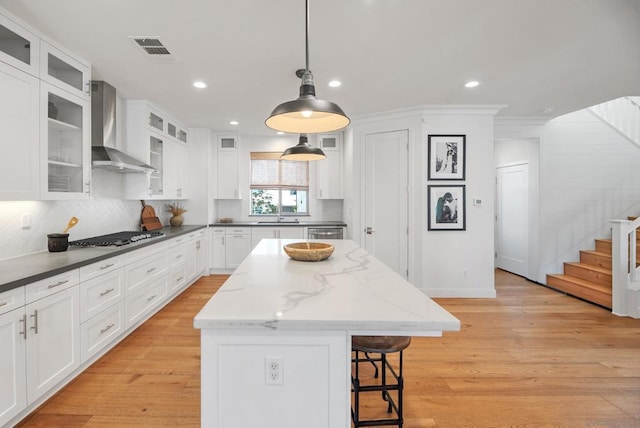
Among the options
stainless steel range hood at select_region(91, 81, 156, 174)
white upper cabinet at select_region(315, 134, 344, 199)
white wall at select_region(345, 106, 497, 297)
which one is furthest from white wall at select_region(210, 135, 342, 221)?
stainless steel range hood at select_region(91, 81, 156, 174)

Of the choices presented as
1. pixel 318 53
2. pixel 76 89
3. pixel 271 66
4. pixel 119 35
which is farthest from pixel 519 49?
pixel 76 89

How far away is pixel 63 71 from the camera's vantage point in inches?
101

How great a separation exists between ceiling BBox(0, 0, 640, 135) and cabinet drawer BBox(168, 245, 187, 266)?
194 cm

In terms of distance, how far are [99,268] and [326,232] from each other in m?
3.40

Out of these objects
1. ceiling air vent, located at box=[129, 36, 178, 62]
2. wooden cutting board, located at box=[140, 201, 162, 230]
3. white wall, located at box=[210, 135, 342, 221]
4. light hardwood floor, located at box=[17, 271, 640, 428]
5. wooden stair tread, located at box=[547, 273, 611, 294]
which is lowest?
light hardwood floor, located at box=[17, 271, 640, 428]

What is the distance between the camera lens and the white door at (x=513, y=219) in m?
5.26

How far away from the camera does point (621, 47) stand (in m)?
2.58

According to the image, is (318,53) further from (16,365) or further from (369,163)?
(16,365)

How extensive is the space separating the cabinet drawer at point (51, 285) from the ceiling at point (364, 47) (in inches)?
70.5

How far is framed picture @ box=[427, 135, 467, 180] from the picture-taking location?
4164mm

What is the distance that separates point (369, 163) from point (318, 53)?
215 centimetres

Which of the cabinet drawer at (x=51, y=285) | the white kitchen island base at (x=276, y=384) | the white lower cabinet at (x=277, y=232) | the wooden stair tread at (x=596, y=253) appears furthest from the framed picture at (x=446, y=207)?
the cabinet drawer at (x=51, y=285)

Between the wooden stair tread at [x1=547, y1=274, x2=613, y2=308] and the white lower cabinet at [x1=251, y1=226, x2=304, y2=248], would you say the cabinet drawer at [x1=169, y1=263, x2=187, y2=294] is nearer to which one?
the white lower cabinet at [x1=251, y1=226, x2=304, y2=248]

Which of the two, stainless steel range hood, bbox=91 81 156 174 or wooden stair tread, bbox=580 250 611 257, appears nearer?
stainless steel range hood, bbox=91 81 156 174
